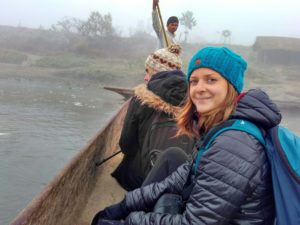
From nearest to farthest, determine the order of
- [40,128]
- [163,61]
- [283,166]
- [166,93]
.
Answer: [283,166]
[166,93]
[163,61]
[40,128]

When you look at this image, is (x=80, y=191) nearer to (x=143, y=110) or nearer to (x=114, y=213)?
(x=143, y=110)

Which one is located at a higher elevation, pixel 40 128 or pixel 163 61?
pixel 163 61

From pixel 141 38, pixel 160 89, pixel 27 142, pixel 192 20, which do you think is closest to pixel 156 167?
pixel 160 89

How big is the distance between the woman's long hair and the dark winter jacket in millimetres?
794

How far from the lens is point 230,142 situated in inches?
60.9

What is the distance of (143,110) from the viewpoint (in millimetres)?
3076

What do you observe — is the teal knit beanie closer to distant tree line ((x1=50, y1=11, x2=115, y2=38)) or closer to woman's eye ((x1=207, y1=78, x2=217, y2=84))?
woman's eye ((x1=207, y1=78, x2=217, y2=84))

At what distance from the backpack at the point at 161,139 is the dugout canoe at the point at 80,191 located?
53cm

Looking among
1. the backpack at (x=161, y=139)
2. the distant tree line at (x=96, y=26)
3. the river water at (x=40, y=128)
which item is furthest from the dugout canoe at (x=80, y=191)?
the distant tree line at (x=96, y=26)

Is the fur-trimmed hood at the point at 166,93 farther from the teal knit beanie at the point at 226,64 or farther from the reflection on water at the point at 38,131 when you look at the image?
the reflection on water at the point at 38,131

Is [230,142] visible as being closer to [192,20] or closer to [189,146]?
[189,146]

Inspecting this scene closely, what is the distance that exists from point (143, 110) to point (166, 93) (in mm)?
265

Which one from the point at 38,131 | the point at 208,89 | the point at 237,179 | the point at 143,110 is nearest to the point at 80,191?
the point at 143,110

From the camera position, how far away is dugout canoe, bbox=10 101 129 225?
2.13 meters
